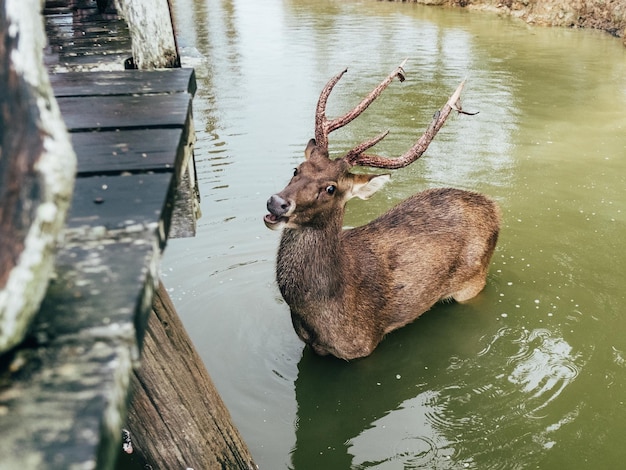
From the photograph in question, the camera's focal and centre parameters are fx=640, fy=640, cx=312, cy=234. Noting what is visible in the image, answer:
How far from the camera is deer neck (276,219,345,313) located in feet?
12.9

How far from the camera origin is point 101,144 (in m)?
2.11

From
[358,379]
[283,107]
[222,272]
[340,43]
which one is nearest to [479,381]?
[358,379]

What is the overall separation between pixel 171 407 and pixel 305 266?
1.44m

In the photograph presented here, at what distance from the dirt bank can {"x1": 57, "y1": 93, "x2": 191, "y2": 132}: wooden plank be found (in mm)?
15490

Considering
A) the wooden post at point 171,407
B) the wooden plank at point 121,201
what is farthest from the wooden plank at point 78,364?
the wooden post at point 171,407

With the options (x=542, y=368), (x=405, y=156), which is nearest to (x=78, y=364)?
(x=405, y=156)

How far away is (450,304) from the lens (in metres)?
5.17

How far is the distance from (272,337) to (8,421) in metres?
3.77

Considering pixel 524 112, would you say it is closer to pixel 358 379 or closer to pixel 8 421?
→ pixel 358 379

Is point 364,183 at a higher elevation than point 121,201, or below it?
below

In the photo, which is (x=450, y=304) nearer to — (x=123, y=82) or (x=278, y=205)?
(x=278, y=205)

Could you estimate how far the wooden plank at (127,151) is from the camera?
1.86 metres

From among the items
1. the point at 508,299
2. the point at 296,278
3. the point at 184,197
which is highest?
the point at 184,197

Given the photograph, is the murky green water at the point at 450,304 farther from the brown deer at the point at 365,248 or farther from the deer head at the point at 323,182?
the deer head at the point at 323,182
